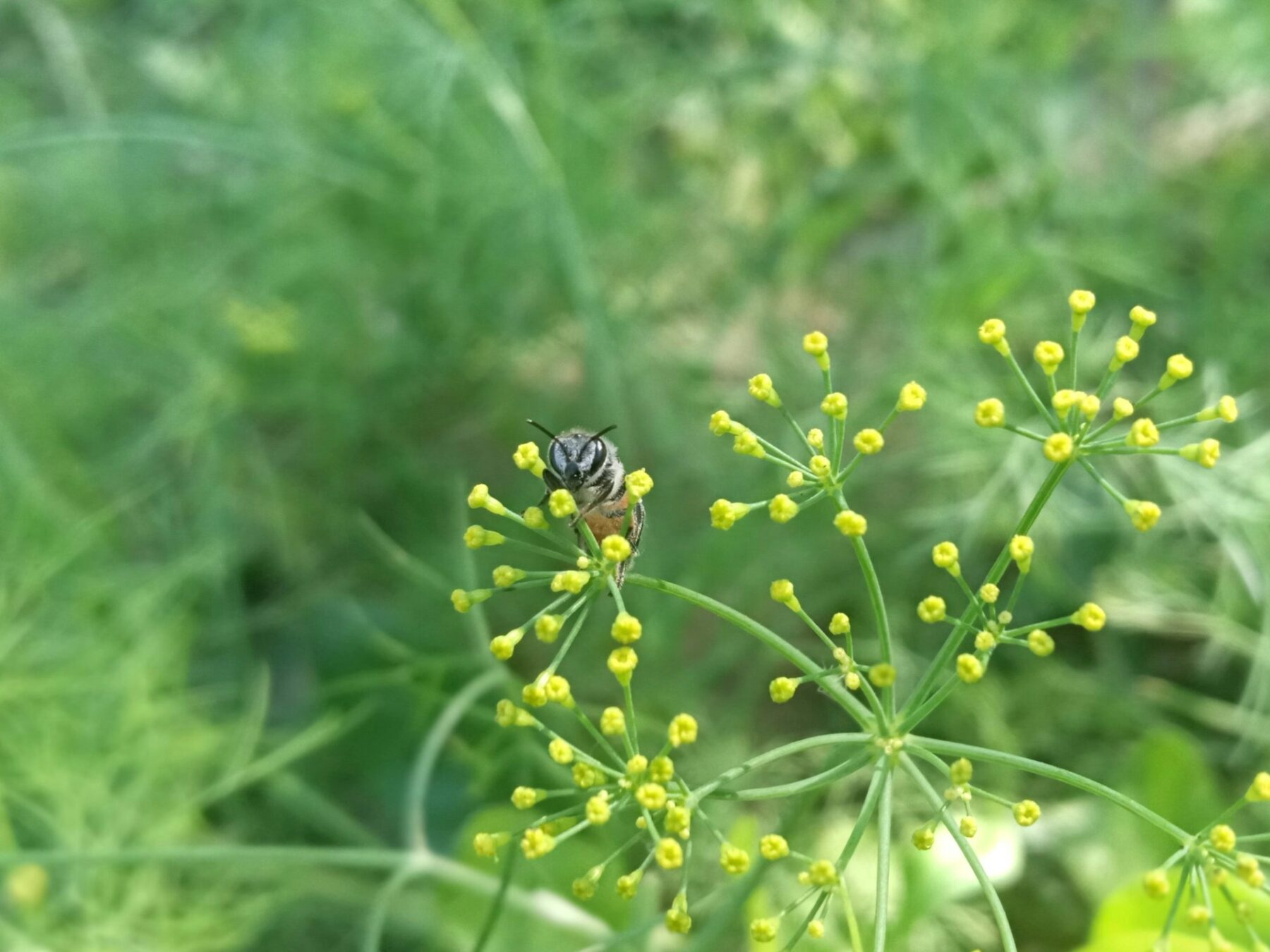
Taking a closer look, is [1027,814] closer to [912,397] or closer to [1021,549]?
[1021,549]

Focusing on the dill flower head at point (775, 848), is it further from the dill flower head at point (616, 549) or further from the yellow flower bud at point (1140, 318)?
the yellow flower bud at point (1140, 318)

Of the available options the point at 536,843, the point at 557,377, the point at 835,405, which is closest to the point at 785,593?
the point at 835,405

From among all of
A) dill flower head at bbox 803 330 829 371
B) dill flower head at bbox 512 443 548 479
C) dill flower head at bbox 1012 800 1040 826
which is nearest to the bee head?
dill flower head at bbox 512 443 548 479

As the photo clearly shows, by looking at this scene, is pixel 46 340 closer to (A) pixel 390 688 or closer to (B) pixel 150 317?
(B) pixel 150 317

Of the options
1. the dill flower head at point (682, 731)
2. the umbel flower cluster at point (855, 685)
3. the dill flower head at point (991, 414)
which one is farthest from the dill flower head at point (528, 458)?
the dill flower head at point (991, 414)

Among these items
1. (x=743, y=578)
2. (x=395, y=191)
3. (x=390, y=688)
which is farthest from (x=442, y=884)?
(x=395, y=191)

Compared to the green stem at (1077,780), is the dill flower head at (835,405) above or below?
above
